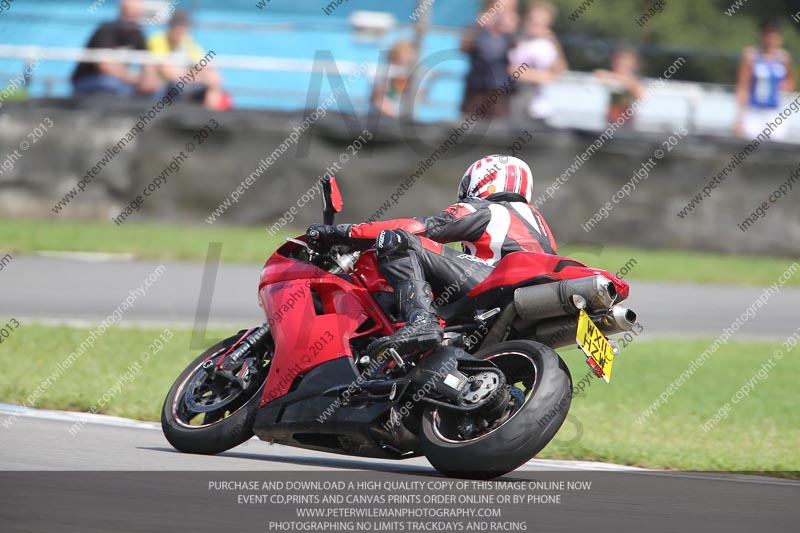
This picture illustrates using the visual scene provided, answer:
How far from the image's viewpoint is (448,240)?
21.1 ft

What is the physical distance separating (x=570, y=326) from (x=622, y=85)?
11.7 metres

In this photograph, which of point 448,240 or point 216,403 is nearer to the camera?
point 448,240

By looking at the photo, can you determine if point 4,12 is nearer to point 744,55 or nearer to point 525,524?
point 744,55

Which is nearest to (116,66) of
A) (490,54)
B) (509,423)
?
(490,54)

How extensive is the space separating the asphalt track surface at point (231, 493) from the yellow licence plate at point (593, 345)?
0.56 metres

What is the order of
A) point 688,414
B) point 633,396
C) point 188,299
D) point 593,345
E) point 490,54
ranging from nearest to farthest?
point 593,345 → point 688,414 → point 633,396 → point 188,299 → point 490,54

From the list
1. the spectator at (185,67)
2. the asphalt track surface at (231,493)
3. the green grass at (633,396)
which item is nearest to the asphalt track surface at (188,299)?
the green grass at (633,396)

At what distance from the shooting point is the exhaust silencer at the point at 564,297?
579 centimetres

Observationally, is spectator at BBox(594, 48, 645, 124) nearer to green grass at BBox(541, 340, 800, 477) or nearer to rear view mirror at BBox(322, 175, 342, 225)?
green grass at BBox(541, 340, 800, 477)

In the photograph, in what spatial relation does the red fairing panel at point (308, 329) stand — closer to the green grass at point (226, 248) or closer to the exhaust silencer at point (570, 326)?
the exhaust silencer at point (570, 326)

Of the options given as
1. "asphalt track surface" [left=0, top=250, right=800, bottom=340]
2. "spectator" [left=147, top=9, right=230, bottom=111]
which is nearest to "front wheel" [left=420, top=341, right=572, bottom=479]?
"asphalt track surface" [left=0, top=250, right=800, bottom=340]

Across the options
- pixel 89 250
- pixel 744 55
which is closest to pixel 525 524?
pixel 89 250

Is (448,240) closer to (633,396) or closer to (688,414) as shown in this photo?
(688,414)

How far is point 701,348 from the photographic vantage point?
1289 centimetres
